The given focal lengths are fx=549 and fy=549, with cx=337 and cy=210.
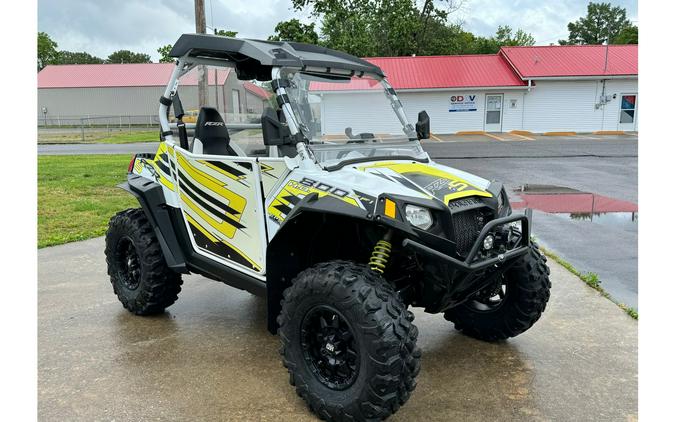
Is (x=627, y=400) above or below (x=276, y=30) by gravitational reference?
below

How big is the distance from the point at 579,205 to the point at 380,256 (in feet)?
24.7

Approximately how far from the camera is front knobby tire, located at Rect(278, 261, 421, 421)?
2895 millimetres

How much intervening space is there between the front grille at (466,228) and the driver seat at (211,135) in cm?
214

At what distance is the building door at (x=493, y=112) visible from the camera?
30109 mm

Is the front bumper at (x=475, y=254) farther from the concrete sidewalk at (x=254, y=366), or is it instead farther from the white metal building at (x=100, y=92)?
the white metal building at (x=100, y=92)

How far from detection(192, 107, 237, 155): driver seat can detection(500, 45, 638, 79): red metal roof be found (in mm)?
27698

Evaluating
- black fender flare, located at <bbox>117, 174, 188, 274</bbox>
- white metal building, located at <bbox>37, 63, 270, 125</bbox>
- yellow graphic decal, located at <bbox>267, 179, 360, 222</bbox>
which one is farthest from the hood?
white metal building, located at <bbox>37, 63, 270, 125</bbox>

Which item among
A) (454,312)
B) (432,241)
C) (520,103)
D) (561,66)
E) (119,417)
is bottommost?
(119,417)

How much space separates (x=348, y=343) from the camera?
3.14 metres

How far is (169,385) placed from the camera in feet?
11.8

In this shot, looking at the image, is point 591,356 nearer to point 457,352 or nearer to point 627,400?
point 627,400

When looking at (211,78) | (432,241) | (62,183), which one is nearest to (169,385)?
(432,241)

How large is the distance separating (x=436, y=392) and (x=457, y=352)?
67 centimetres

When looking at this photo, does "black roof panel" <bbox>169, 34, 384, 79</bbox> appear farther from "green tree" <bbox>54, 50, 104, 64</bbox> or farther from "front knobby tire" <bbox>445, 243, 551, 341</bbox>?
"green tree" <bbox>54, 50, 104, 64</bbox>
